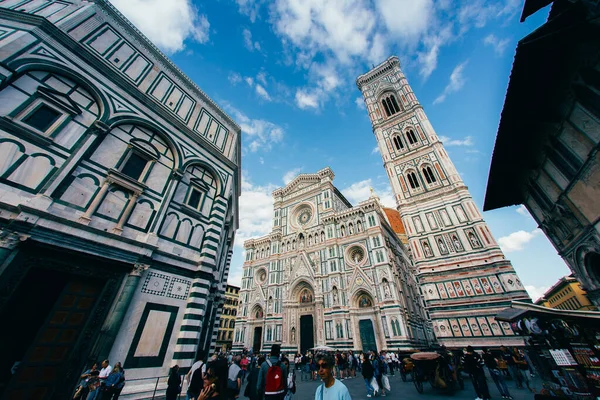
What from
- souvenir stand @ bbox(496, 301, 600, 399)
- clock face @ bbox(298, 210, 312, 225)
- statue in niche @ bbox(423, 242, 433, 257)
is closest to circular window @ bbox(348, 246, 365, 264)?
statue in niche @ bbox(423, 242, 433, 257)

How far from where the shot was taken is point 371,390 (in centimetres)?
848

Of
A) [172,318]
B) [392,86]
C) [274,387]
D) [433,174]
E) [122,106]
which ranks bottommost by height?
[274,387]

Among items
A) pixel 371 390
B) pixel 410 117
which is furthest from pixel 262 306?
pixel 410 117

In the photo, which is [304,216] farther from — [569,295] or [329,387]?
[569,295]

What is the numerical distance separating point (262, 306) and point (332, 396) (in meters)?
29.0

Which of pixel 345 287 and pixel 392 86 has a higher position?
pixel 392 86

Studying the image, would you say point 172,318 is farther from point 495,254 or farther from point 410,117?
point 410,117

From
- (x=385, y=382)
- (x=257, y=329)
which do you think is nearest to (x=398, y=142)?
(x=385, y=382)

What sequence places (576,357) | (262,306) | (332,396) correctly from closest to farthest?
(332,396)
(576,357)
(262,306)

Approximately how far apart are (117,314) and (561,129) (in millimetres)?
14515

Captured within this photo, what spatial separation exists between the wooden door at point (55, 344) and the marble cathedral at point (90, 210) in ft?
0.08

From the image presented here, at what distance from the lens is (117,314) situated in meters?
6.50

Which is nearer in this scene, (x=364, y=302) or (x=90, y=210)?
(x=90, y=210)

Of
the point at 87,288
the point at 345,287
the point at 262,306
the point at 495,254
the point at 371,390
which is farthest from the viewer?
the point at 262,306
